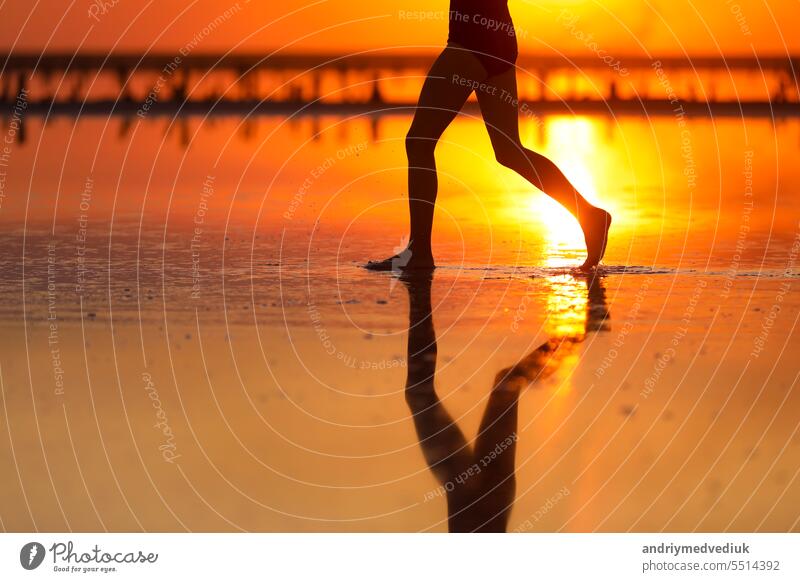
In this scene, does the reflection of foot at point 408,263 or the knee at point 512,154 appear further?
the reflection of foot at point 408,263

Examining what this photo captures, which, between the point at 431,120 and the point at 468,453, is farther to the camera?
the point at 431,120

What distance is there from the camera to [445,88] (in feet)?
27.3

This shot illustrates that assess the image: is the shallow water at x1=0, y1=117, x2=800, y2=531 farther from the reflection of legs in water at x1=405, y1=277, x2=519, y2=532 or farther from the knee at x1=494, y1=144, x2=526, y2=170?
the knee at x1=494, y1=144, x2=526, y2=170

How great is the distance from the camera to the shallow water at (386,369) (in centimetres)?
443

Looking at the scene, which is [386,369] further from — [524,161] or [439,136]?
[524,161]

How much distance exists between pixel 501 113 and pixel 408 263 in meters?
1.03

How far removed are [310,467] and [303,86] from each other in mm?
27325

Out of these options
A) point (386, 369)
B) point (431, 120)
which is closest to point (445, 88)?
point (431, 120)

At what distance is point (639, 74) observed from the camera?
3641 centimetres

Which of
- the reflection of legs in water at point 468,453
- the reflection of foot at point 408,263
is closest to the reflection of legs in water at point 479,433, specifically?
the reflection of legs in water at point 468,453

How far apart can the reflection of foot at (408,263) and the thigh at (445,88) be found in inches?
28.7

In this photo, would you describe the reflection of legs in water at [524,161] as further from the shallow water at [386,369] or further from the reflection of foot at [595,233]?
the shallow water at [386,369]

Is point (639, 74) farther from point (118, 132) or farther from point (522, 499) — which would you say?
point (522, 499)

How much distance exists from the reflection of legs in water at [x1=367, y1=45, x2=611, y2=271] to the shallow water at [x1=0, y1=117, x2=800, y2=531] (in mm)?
264
